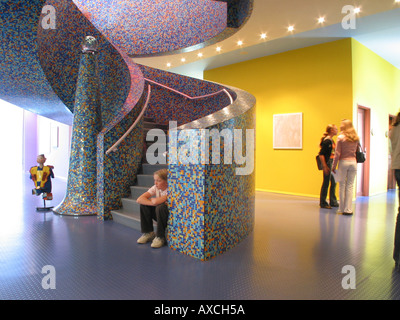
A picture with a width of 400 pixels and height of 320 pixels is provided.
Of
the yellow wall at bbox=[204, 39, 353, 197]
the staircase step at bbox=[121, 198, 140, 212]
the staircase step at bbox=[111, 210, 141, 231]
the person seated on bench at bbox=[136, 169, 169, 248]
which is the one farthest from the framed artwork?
the person seated on bench at bbox=[136, 169, 169, 248]

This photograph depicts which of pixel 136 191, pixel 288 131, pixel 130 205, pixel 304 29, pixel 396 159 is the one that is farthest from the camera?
pixel 288 131

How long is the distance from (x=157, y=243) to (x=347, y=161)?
135 inches

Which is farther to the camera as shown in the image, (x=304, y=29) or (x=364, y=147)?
(x=364, y=147)

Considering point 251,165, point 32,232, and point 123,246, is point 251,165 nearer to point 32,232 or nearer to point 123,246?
point 123,246

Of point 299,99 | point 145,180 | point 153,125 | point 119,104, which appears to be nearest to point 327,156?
point 299,99

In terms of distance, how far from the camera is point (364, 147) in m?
7.00

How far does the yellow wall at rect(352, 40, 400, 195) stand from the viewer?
21.0 feet

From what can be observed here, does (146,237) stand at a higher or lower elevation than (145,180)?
lower

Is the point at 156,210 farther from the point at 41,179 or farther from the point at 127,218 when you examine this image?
the point at 41,179

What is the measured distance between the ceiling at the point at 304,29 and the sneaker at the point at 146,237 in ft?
13.5

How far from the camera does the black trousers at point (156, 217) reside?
9.73 feet

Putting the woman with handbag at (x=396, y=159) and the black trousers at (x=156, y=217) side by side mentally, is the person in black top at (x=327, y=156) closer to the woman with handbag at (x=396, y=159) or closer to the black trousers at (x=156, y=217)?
the woman with handbag at (x=396, y=159)

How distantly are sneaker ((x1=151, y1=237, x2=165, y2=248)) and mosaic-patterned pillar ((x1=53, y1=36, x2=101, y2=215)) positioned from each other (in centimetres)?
209
